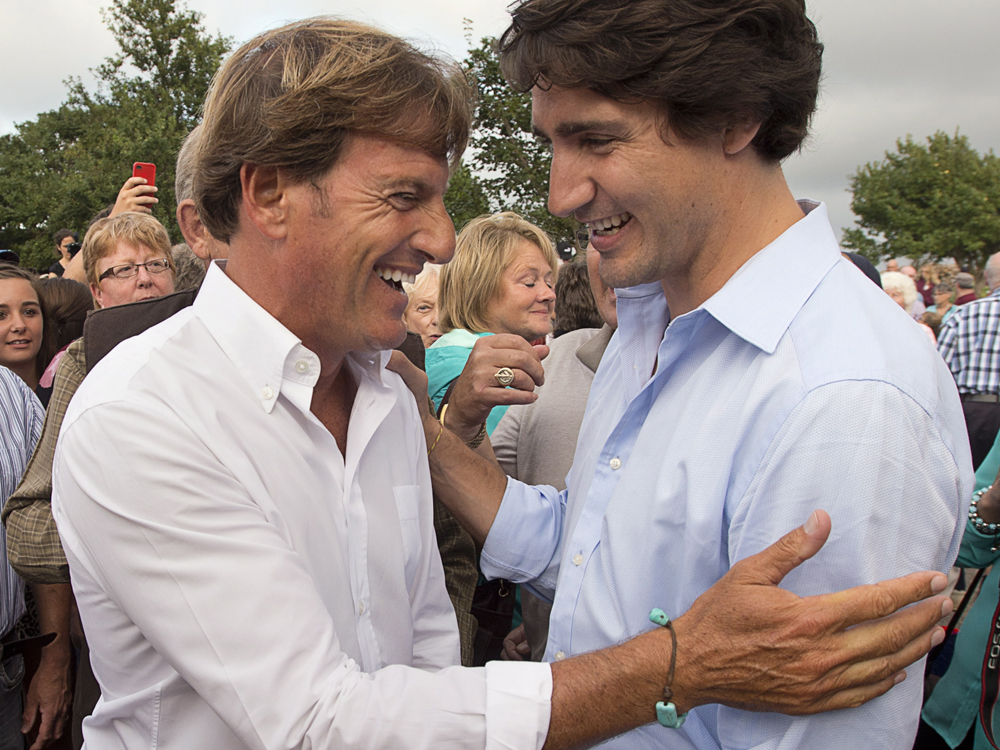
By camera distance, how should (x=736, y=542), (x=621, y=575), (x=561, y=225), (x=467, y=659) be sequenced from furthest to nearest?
1. (x=561, y=225)
2. (x=467, y=659)
3. (x=621, y=575)
4. (x=736, y=542)

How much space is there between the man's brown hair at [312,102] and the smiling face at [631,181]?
0.94 feet

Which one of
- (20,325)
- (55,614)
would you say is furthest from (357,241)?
(20,325)

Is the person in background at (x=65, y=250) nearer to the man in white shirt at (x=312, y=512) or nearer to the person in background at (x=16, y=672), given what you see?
the person in background at (x=16, y=672)

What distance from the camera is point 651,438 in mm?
1670

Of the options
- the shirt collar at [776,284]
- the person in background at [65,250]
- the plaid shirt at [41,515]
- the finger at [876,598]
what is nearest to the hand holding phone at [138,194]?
the plaid shirt at [41,515]

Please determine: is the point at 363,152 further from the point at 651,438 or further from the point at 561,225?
the point at 561,225

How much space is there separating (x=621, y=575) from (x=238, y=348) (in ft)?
3.10

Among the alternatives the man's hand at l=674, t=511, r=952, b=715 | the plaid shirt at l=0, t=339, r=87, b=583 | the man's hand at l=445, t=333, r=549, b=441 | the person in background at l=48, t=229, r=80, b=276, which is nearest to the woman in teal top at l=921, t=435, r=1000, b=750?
the man's hand at l=674, t=511, r=952, b=715

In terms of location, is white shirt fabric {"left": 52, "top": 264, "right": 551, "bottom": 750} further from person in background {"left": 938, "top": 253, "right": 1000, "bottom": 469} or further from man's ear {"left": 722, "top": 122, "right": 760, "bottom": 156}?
person in background {"left": 938, "top": 253, "right": 1000, "bottom": 469}

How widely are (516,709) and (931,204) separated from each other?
5059 cm

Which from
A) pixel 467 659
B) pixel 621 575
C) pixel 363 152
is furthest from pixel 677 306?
pixel 467 659

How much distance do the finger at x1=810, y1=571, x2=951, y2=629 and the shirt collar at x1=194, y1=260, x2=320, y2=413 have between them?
43.2 inches

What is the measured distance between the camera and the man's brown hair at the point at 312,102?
5.30ft

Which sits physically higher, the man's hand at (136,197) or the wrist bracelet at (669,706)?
the man's hand at (136,197)
